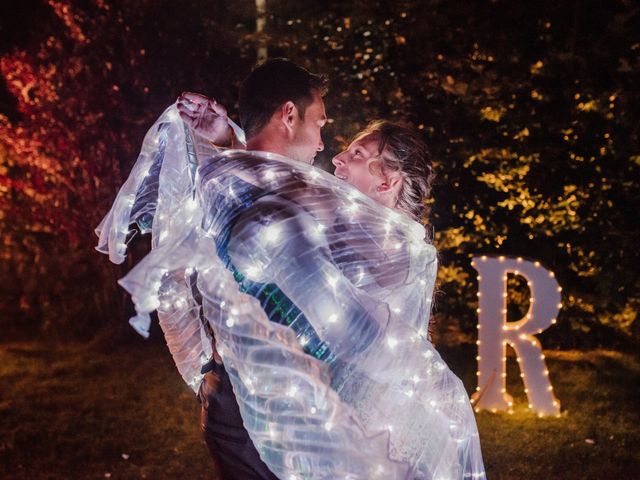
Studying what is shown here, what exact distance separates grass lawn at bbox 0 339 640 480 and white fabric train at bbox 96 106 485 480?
116 inches

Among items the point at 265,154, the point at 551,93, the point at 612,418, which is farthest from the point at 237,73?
the point at 265,154

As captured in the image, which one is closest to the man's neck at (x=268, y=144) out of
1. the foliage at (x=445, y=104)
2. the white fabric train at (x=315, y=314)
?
the white fabric train at (x=315, y=314)

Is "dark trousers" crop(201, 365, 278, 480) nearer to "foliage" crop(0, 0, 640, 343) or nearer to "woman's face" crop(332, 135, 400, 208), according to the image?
"woman's face" crop(332, 135, 400, 208)

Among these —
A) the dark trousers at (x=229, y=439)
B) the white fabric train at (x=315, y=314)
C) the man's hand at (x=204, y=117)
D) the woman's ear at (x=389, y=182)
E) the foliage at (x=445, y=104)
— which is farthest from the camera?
the foliage at (x=445, y=104)

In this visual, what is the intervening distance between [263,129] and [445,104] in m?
5.01

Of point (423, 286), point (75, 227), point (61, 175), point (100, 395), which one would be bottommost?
point (100, 395)

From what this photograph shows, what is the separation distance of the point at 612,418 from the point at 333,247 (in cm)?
478

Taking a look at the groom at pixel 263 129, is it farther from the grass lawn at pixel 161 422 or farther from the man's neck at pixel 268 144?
the grass lawn at pixel 161 422

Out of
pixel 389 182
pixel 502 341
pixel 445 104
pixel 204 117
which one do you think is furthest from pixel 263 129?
pixel 445 104

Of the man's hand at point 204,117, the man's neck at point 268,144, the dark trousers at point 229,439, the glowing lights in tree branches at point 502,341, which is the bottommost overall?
the glowing lights in tree branches at point 502,341

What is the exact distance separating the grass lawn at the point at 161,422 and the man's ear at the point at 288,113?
3.29 metres

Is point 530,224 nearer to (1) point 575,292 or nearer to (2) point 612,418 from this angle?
(1) point 575,292

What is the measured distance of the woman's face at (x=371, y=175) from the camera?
3.14 meters

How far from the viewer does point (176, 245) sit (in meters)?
1.99
